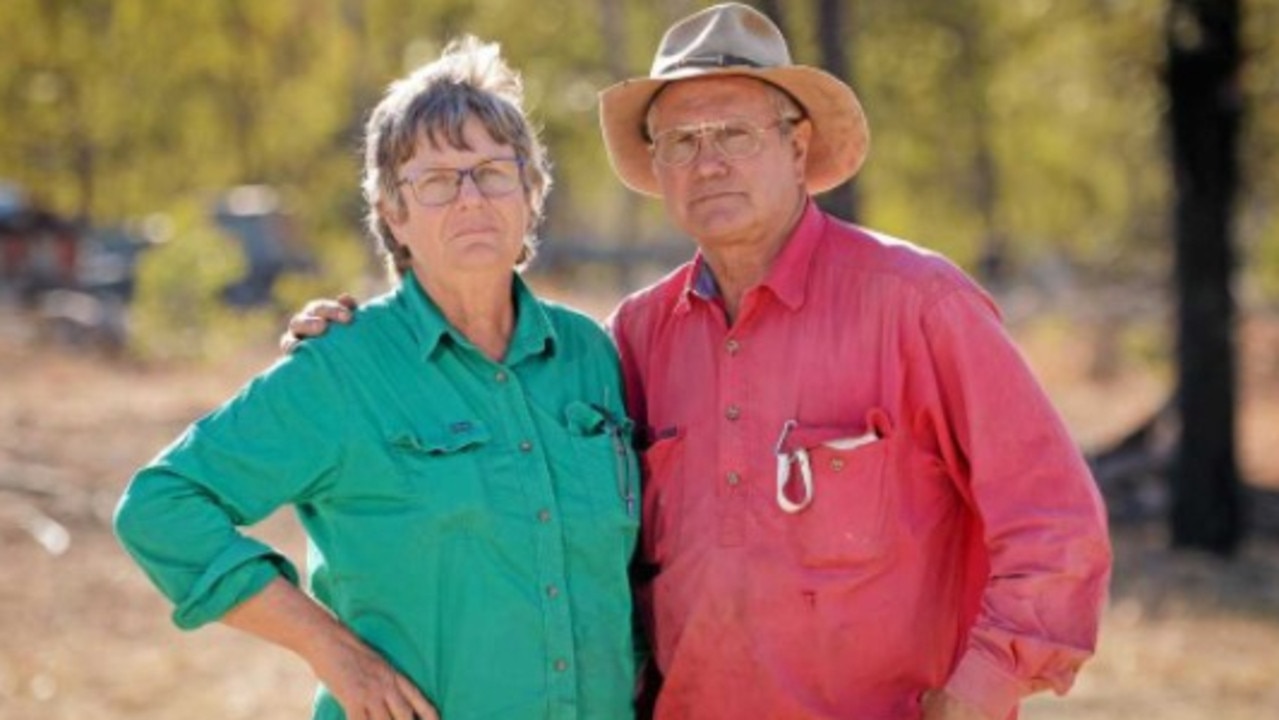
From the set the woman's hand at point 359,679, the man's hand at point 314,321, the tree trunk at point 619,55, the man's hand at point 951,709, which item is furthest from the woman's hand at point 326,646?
the tree trunk at point 619,55

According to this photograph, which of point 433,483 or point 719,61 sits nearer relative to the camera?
point 433,483

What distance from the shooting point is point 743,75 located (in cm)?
381

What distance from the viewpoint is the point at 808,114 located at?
13.0 feet

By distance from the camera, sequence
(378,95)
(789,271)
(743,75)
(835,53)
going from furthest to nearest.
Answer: (378,95), (835,53), (743,75), (789,271)

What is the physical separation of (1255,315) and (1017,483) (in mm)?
28574

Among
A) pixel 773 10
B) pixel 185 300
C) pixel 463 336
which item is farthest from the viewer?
pixel 185 300

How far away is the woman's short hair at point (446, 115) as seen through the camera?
349cm

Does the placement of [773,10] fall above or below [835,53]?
above

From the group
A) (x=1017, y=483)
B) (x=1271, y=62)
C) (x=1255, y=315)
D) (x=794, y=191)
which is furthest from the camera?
(x=1255, y=315)

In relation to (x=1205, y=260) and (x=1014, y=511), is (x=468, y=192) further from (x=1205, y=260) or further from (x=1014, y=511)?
(x=1205, y=260)

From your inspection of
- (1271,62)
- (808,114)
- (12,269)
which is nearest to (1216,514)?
(1271,62)

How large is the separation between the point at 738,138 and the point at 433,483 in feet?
3.11

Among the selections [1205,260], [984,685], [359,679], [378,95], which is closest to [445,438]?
[359,679]

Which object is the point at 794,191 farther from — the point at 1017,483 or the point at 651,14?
the point at 651,14
